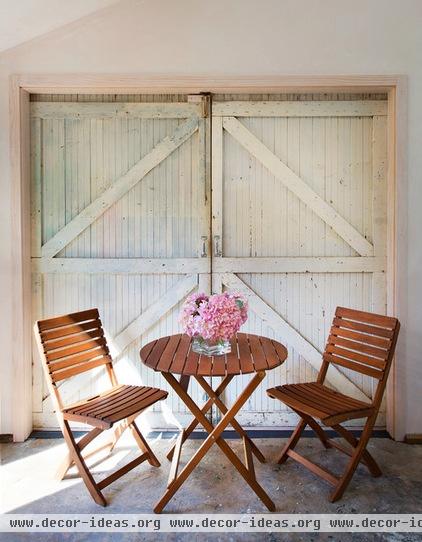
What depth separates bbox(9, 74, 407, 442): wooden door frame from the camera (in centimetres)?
257

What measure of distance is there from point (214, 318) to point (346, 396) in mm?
1034

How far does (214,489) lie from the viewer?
2068 mm

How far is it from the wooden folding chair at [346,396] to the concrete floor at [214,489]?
0.10 meters

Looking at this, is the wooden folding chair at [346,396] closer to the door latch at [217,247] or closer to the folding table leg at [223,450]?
the folding table leg at [223,450]

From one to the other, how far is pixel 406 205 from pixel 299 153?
34.1 inches

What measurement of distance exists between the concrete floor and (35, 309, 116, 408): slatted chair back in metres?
0.62

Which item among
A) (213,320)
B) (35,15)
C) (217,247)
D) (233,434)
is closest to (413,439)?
(233,434)

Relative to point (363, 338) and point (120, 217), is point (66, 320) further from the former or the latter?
point (363, 338)

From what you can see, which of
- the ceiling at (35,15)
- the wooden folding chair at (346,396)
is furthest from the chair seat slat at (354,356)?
the ceiling at (35,15)

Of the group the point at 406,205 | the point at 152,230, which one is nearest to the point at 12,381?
the point at 152,230

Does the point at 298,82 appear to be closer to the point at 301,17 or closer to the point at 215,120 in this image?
the point at 301,17

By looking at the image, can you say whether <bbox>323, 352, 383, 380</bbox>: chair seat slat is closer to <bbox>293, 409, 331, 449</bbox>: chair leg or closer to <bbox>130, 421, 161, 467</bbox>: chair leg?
<bbox>293, 409, 331, 449</bbox>: chair leg

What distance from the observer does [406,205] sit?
2.57 meters

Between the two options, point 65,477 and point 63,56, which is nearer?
point 65,477
